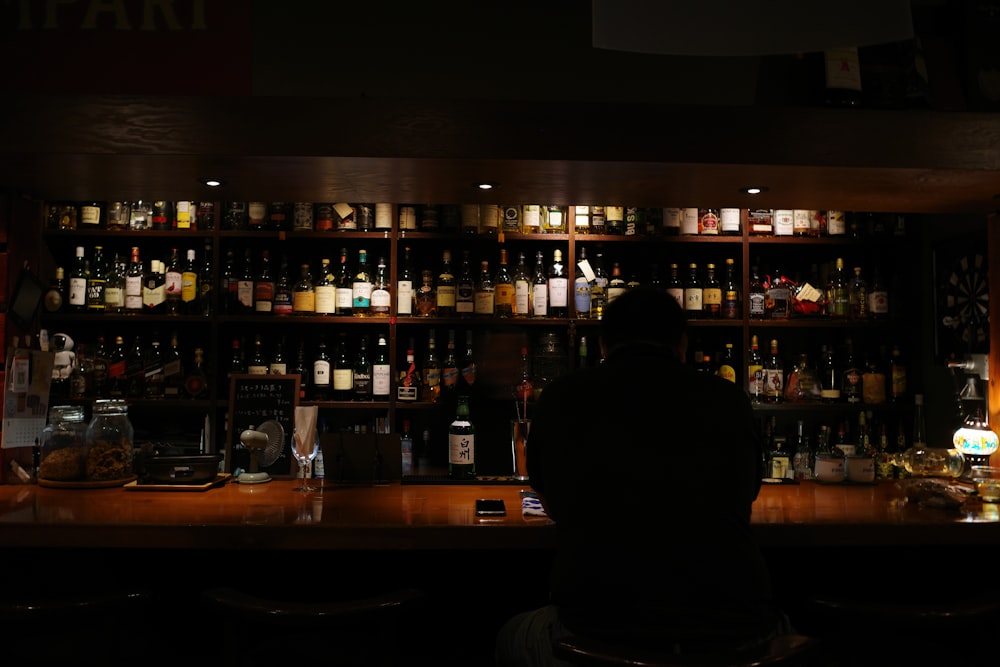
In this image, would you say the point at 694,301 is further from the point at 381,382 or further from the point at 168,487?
the point at 168,487

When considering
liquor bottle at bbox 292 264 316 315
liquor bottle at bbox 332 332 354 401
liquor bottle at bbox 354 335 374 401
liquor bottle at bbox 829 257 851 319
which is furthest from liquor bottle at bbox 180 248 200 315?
liquor bottle at bbox 829 257 851 319

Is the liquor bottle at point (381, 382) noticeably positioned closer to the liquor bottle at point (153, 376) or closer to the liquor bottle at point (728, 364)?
the liquor bottle at point (153, 376)

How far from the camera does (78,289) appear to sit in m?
3.90

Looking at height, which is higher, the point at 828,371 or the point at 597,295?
the point at 597,295

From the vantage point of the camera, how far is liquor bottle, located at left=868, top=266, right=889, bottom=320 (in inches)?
156

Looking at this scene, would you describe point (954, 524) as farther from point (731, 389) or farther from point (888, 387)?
point (888, 387)

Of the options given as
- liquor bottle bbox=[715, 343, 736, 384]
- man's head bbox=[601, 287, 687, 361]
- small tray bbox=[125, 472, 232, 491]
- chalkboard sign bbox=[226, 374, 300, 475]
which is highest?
man's head bbox=[601, 287, 687, 361]

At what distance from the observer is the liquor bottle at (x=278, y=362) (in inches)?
A: 155

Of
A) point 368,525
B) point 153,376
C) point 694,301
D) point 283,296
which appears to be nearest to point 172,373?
point 153,376

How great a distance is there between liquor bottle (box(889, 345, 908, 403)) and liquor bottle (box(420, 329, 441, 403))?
234cm

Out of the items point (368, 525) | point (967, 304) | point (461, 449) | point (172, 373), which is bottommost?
point (368, 525)

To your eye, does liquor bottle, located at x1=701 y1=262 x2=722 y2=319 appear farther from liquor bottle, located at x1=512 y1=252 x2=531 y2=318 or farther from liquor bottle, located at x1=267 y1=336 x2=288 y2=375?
liquor bottle, located at x1=267 y1=336 x2=288 y2=375

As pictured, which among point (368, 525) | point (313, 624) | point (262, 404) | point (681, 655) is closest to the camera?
point (681, 655)

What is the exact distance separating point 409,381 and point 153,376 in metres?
1.29
